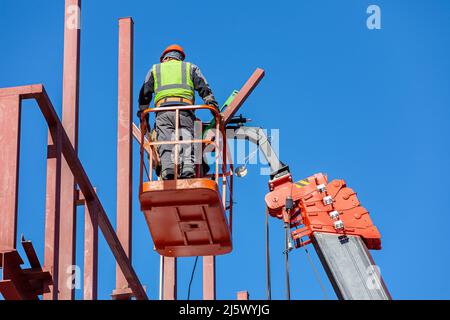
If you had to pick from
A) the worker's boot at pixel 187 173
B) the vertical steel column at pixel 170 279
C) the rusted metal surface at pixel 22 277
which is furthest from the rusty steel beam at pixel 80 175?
the vertical steel column at pixel 170 279

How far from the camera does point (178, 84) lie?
15234 mm

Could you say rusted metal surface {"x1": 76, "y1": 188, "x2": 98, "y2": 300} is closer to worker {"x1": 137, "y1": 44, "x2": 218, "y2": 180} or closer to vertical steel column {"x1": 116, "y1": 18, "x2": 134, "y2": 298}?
vertical steel column {"x1": 116, "y1": 18, "x2": 134, "y2": 298}

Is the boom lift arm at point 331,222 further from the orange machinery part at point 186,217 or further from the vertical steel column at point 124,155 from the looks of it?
the vertical steel column at point 124,155

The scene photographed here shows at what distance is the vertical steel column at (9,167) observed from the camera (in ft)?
37.0

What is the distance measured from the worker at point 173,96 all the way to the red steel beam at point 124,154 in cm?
39

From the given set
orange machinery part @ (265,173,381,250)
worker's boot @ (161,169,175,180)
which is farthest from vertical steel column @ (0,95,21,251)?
orange machinery part @ (265,173,381,250)

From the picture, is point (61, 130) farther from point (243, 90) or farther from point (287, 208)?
point (287, 208)

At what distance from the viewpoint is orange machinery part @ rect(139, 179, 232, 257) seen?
14.3 m

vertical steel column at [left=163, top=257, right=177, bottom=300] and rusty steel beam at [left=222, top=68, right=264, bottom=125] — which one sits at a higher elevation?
rusty steel beam at [left=222, top=68, right=264, bottom=125]

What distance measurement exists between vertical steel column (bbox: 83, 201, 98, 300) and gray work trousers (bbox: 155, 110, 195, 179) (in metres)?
1.08

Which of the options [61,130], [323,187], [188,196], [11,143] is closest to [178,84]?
[188,196]

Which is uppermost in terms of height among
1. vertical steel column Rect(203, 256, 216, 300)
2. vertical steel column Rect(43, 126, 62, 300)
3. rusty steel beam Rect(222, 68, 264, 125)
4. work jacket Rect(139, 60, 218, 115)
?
rusty steel beam Rect(222, 68, 264, 125)
